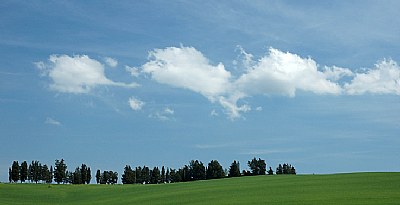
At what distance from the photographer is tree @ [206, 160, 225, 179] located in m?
116

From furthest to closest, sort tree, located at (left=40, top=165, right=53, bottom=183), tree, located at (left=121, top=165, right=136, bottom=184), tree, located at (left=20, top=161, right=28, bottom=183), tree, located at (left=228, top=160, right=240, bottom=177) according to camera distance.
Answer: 1. tree, located at (left=121, top=165, right=136, bottom=184)
2. tree, located at (left=40, top=165, right=53, bottom=183)
3. tree, located at (left=20, top=161, right=28, bottom=183)
4. tree, located at (left=228, top=160, right=240, bottom=177)

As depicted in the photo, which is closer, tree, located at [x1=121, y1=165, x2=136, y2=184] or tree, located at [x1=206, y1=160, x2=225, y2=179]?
tree, located at [x1=206, y1=160, x2=225, y2=179]

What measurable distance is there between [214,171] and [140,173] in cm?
2353

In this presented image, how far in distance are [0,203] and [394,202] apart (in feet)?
106

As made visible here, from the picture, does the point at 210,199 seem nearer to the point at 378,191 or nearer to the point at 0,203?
the point at 378,191

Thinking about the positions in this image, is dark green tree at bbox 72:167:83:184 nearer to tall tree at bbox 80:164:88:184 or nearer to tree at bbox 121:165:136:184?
tall tree at bbox 80:164:88:184

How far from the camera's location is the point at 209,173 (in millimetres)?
117562

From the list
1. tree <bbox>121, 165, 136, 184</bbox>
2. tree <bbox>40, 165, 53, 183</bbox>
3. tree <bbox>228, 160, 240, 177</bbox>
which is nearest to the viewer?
tree <bbox>228, 160, 240, 177</bbox>

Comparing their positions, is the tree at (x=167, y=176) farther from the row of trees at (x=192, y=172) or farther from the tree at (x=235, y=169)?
the tree at (x=235, y=169)

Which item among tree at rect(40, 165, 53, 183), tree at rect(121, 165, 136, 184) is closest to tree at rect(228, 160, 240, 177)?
tree at rect(121, 165, 136, 184)

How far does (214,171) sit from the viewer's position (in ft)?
384

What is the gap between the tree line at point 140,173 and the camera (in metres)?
115

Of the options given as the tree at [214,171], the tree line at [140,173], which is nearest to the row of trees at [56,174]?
the tree line at [140,173]

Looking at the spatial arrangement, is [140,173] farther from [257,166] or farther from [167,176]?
[257,166]
